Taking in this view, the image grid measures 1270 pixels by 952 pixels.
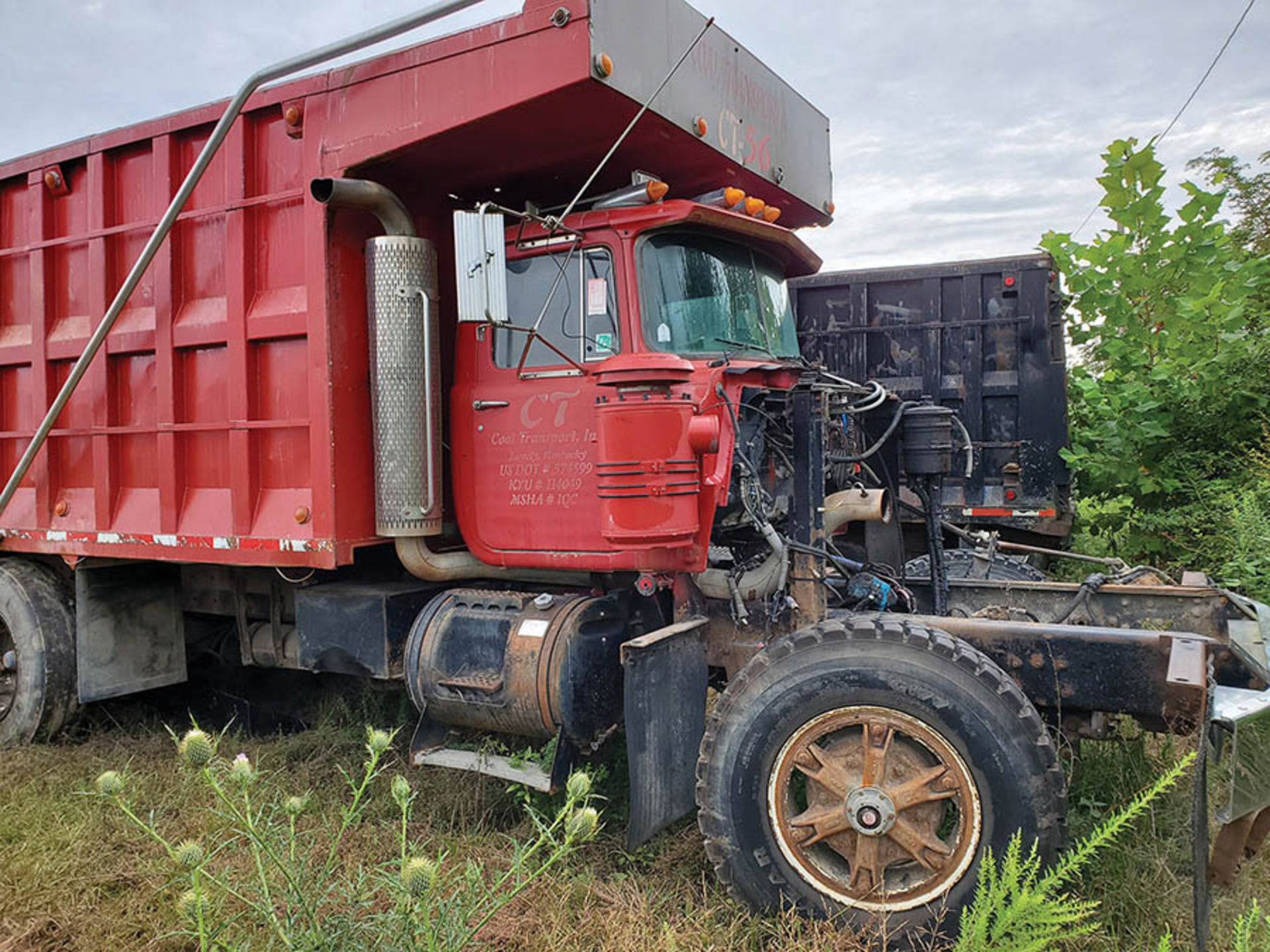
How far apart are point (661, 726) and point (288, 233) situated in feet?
8.98

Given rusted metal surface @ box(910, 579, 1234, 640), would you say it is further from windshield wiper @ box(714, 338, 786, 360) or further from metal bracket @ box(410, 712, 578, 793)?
metal bracket @ box(410, 712, 578, 793)

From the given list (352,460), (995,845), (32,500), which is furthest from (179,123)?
(995,845)

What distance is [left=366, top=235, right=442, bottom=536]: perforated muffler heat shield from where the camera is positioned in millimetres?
3959

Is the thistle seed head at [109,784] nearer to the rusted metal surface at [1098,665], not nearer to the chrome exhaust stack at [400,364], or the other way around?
the chrome exhaust stack at [400,364]

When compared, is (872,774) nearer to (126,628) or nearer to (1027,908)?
(1027,908)

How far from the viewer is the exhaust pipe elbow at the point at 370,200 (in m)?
3.84

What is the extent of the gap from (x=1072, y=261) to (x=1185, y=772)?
4.73 m

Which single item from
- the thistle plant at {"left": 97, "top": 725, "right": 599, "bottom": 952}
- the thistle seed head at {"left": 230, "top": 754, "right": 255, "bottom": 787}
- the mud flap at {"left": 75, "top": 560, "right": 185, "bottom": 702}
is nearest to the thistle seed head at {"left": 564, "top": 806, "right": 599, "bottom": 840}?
the thistle plant at {"left": 97, "top": 725, "right": 599, "bottom": 952}

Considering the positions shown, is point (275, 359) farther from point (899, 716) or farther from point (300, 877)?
point (899, 716)

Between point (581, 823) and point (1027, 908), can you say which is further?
point (1027, 908)

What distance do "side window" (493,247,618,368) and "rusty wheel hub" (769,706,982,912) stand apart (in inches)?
67.9

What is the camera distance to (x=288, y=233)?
4.20 metres

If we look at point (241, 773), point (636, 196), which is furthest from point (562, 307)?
point (241, 773)

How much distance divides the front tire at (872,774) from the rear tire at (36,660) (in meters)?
3.83
